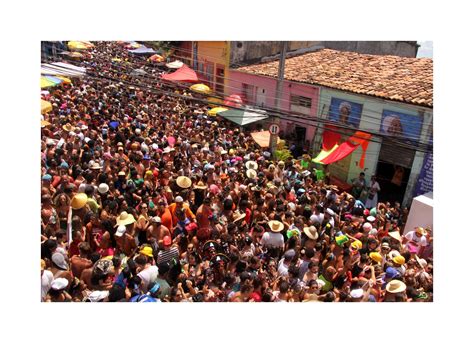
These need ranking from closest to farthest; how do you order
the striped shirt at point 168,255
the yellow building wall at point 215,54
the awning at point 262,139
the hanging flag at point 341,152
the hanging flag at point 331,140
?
the striped shirt at point 168,255 → the hanging flag at point 341,152 → the hanging flag at point 331,140 → the awning at point 262,139 → the yellow building wall at point 215,54

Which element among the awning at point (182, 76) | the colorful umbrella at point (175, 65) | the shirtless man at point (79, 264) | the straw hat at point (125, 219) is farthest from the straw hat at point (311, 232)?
the colorful umbrella at point (175, 65)

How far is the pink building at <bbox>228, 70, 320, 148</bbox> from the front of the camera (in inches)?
583

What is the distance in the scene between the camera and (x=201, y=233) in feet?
20.2

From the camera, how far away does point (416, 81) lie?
40.3 ft

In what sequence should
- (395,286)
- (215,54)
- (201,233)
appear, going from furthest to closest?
(215,54), (201,233), (395,286)

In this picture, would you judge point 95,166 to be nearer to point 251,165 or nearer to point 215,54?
point 251,165

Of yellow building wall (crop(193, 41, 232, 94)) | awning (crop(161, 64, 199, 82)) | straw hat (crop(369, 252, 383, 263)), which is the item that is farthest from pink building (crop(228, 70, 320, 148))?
straw hat (crop(369, 252, 383, 263))

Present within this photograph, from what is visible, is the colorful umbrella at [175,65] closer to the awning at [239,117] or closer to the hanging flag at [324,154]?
the awning at [239,117]

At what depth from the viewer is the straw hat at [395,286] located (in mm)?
5098

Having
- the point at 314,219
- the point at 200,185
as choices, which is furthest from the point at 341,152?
the point at 200,185

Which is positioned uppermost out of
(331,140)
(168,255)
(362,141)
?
(362,141)

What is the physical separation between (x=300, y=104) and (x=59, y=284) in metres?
12.2

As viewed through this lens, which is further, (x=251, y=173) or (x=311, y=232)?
(x=251, y=173)

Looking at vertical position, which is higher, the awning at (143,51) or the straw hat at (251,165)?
the awning at (143,51)
